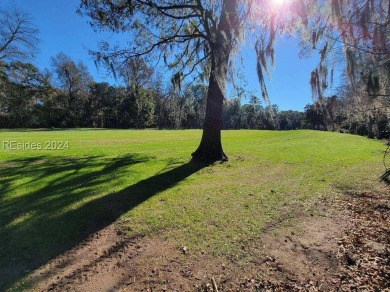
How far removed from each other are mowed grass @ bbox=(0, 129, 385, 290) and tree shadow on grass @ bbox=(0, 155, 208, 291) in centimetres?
1

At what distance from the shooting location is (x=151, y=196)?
5641 mm

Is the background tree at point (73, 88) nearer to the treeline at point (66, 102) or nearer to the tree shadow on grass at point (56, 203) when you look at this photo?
the treeline at point (66, 102)

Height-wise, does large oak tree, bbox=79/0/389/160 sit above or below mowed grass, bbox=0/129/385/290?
above

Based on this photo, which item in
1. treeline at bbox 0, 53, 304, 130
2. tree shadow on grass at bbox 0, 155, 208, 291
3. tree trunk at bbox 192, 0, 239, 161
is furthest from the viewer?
treeline at bbox 0, 53, 304, 130

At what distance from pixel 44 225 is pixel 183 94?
21.4ft

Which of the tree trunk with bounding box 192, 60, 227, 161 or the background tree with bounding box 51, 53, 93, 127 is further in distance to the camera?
the background tree with bounding box 51, 53, 93, 127

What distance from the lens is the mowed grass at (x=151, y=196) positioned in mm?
3732

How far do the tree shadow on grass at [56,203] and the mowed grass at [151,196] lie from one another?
1 cm

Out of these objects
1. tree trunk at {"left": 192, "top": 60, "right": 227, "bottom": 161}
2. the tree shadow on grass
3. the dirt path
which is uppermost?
tree trunk at {"left": 192, "top": 60, "right": 227, "bottom": 161}

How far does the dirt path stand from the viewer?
289 centimetres

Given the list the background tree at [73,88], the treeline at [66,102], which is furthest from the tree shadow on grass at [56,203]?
the background tree at [73,88]

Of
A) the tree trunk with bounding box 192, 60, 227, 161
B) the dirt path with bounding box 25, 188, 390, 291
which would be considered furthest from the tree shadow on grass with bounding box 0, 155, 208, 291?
the tree trunk with bounding box 192, 60, 227, 161

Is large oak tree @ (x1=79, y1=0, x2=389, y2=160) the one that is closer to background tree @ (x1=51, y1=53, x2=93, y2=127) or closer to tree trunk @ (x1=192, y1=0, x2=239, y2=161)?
tree trunk @ (x1=192, y1=0, x2=239, y2=161)

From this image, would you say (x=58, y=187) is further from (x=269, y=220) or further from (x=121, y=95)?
(x=121, y=95)
